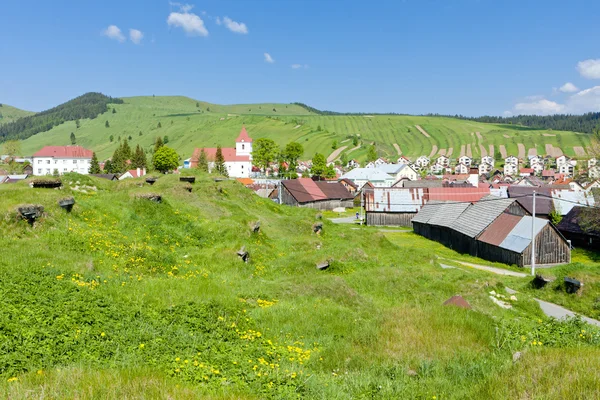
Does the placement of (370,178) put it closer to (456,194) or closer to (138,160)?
(456,194)

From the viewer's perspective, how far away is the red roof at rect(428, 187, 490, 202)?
60.9 meters

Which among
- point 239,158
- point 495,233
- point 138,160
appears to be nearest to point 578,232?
point 495,233

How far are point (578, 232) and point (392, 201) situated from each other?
23167 mm

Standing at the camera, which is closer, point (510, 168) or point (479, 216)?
point (479, 216)

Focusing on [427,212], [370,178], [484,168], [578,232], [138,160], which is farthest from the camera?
[484,168]

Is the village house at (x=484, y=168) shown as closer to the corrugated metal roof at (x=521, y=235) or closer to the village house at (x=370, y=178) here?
the village house at (x=370, y=178)

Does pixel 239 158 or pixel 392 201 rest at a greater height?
pixel 239 158

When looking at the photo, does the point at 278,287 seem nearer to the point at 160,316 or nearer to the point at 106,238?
the point at 160,316

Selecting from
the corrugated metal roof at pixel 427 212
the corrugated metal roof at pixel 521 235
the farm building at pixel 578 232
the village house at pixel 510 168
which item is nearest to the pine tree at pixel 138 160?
the corrugated metal roof at pixel 427 212

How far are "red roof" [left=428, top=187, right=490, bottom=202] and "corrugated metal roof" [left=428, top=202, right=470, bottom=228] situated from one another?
31.1 feet

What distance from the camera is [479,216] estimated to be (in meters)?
41.4

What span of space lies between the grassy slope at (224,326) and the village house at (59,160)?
123000mm

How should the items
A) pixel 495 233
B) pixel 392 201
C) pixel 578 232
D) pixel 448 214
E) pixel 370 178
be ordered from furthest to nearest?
pixel 370 178 → pixel 392 201 → pixel 448 214 → pixel 578 232 → pixel 495 233

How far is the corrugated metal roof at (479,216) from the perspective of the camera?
129 ft
